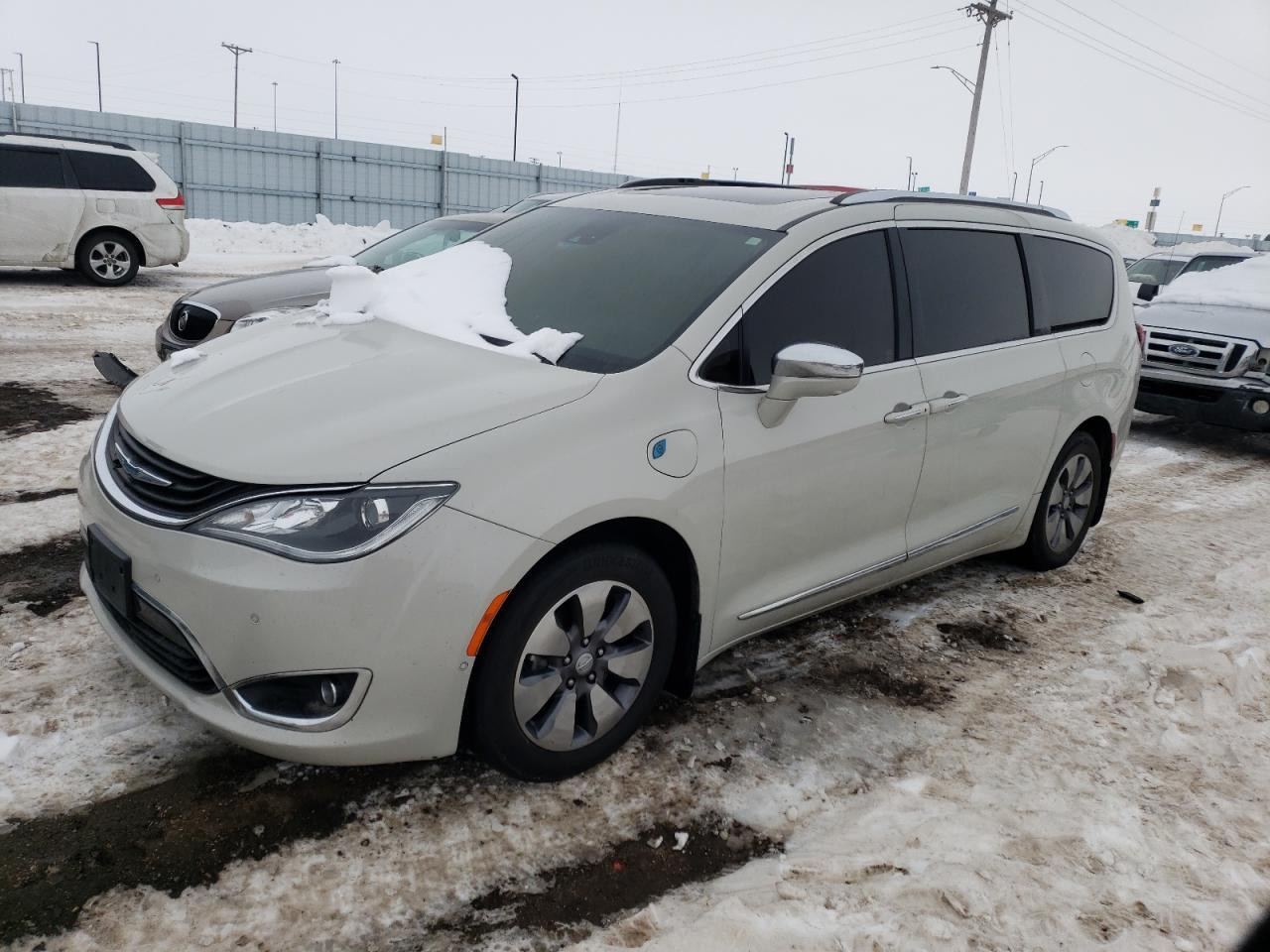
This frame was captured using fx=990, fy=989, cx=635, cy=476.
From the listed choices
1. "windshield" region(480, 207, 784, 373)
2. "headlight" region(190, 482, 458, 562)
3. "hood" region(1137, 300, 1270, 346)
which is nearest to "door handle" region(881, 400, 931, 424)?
"windshield" region(480, 207, 784, 373)

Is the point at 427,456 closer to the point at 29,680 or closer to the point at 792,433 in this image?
the point at 792,433

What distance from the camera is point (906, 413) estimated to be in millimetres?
3746

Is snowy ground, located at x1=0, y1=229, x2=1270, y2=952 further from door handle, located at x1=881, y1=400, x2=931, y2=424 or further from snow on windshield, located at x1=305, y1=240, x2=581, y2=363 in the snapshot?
snow on windshield, located at x1=305, y1=240, x2=581, y2=363

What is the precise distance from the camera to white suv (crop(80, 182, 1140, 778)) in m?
2.52

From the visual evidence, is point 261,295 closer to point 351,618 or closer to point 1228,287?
point 351,618

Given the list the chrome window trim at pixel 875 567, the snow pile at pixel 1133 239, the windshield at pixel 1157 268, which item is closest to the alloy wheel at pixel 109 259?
the chrome window trim at pixel 875 567

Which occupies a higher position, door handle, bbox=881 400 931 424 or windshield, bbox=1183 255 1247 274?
windshield, bbox=1183 255 1247 274

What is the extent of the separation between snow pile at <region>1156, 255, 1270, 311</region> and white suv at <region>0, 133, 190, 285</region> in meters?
12.4

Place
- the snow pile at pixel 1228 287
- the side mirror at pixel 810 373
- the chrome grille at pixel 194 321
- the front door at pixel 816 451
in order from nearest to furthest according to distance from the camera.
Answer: the side mirror at pixel 810 373 → the front door at pixel 816 451 → the chrome grille at pixel 194 321 → the snow pile at pixel 1228 287

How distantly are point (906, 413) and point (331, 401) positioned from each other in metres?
2.10

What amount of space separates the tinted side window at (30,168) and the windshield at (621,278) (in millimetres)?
11313

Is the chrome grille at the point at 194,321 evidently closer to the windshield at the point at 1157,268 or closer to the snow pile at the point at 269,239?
the snow pile at the point at 269,239

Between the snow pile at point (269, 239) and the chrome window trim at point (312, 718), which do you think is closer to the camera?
the chrome window trim at point (312, 718)

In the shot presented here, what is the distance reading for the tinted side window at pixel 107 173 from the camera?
12.8 meters
